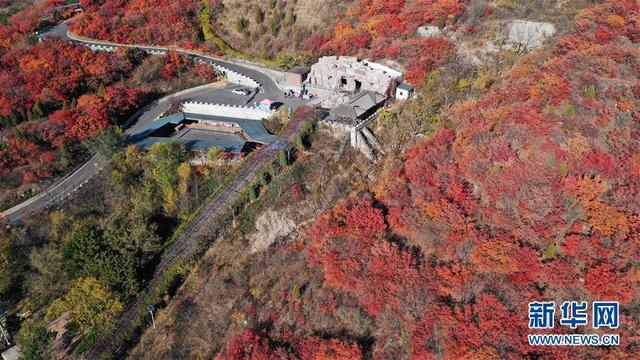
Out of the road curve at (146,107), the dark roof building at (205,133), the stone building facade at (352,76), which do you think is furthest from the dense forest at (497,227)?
the road curve at (146,107)

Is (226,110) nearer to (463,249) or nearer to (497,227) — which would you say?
(463,249)

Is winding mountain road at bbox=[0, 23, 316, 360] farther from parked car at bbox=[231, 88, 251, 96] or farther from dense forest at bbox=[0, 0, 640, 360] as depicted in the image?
dense forest at bbox=[0, 0, 640, 360]

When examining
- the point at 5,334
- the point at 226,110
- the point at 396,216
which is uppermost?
the point at 226,110

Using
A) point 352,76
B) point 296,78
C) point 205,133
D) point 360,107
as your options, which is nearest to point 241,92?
point 296,78

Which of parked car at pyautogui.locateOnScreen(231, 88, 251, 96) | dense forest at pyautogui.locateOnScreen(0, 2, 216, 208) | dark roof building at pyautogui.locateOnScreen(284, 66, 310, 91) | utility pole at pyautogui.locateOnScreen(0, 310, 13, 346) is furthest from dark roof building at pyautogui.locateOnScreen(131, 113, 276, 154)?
utility pole at pyautogui.locateOnScreen(0, 310, 13, 346)

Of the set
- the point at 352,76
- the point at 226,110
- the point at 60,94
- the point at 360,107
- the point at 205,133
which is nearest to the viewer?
the point at 360,107
